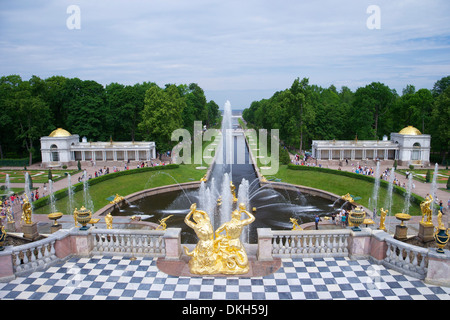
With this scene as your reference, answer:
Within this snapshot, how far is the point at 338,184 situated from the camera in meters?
46.4

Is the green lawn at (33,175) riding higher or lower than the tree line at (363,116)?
lower

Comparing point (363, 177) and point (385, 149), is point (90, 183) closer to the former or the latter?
point (363, 177)

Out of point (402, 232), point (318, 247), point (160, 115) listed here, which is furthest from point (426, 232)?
point (160, 115)

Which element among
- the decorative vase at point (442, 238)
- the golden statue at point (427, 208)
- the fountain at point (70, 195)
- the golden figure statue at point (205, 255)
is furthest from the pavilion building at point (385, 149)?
the golden figure statue at point (205, 255)

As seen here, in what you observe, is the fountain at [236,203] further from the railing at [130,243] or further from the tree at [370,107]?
the tree at [370,107]

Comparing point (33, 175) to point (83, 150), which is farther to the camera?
point (83, 150)

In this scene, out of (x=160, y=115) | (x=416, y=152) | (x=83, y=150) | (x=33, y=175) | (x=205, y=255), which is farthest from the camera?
(x=83, y=150)

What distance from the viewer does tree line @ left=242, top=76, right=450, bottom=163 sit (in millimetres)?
66562

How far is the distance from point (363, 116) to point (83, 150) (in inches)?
2210

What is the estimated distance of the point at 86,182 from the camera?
4291 centimetres

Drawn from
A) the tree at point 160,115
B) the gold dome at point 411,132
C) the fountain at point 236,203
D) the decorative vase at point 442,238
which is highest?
the tree at point 160,115

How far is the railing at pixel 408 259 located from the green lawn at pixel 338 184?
79.9 feet

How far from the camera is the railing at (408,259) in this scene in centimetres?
1259
